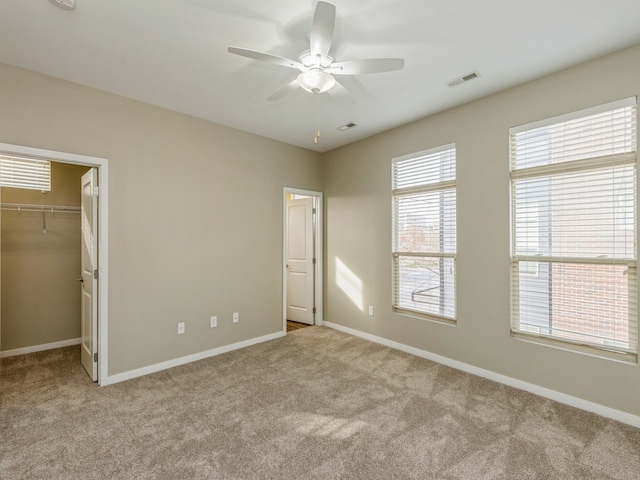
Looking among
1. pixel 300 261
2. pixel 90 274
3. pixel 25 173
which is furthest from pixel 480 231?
pixel 25 173

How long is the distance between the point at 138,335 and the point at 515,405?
3.60 meters

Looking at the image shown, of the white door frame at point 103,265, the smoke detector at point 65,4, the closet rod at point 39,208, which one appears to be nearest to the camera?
the smoke detector at point 65,4

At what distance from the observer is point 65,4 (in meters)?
1.93

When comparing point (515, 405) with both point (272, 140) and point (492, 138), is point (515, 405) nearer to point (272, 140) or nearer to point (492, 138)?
point (492, 138)

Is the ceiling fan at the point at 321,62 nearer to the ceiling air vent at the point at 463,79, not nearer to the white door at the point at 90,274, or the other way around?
the ceiling air vent at the point at 463,79

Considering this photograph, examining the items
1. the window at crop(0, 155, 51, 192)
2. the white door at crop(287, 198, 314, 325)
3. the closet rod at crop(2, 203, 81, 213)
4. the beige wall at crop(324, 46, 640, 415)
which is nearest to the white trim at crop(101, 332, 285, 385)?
the white door at crop(287, 198, 314, 325)

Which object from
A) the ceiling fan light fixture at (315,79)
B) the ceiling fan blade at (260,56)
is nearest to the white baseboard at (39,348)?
the ceiling fan blade at (260,56)

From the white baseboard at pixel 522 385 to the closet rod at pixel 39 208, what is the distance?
439 centimetres

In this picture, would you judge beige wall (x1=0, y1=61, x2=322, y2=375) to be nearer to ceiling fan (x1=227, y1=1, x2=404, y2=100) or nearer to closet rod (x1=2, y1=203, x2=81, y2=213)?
closet rod (x1=2, y1=203, x2=81, y2=213)

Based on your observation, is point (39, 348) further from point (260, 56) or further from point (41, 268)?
point (260, 56)

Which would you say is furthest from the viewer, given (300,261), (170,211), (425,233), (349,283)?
(300,261)

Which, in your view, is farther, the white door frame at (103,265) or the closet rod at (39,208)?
the closet rod at (39,208)

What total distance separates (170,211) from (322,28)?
8.42ft

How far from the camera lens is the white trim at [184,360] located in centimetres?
312
